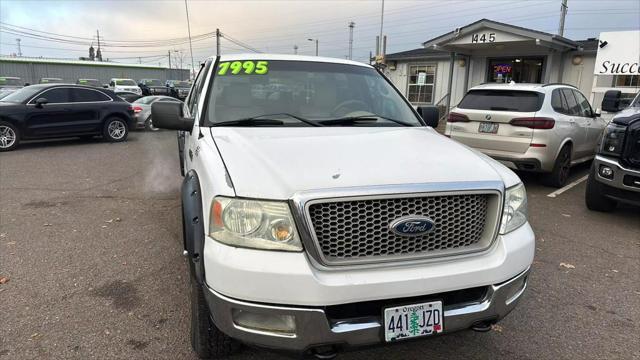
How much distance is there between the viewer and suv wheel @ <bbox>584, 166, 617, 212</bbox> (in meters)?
5.82

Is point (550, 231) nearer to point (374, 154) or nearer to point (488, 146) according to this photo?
point (488, 146)

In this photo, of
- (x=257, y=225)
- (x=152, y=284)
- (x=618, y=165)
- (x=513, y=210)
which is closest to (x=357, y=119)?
(x=513, y=210)

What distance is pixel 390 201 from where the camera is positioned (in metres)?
2.16

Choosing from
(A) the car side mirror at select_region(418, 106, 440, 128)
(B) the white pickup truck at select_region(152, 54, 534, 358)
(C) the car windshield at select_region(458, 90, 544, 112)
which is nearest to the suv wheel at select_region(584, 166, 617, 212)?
(C) the car windshield at select_region(458, 90, 544, 112)

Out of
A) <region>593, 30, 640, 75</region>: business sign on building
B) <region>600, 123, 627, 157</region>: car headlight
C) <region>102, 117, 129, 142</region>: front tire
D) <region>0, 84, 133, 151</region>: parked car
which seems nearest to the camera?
<region>600, 123, 627, 157</region>: car headlight

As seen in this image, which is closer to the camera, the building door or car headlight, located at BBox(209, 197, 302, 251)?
car headlight, located at BBox(209, 197, 302, 251)

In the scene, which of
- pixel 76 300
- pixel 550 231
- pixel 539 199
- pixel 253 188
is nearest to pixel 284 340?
pixel 253 188

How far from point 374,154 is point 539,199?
5.26m

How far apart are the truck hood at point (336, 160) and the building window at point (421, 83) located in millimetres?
16690

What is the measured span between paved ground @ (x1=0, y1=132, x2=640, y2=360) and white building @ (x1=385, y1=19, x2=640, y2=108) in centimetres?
903

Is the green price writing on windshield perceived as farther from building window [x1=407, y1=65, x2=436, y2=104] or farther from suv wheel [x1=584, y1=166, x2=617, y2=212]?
building window [x1=407, y1=65, x2=436, y2=104]

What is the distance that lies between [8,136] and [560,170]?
1203 cm

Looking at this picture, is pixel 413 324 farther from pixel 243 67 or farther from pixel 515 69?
pixel 515 69

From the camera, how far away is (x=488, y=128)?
725cm
